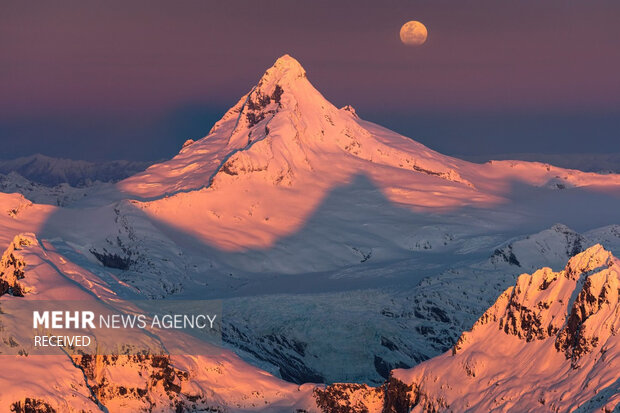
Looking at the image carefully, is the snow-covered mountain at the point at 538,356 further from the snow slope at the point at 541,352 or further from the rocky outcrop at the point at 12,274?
the rocky outcrop at the point at 12,274

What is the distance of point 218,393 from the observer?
7721 inches

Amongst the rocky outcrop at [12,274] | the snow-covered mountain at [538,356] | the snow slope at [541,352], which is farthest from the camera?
the rocky outcrop at [12,274]

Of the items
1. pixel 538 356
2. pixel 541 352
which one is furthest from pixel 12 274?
pixel 541 352

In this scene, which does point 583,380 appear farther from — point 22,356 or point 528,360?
point 22,356

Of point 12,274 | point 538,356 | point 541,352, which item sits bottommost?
point 538,356

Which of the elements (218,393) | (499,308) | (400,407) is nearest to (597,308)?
(499,308)

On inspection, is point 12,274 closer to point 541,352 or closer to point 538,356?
point 538,356

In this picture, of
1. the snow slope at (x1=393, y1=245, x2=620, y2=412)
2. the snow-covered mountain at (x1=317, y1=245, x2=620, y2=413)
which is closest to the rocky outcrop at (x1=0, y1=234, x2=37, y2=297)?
the snow-covered mountain at (x1=317, y1=245, x2=620, y2=413)

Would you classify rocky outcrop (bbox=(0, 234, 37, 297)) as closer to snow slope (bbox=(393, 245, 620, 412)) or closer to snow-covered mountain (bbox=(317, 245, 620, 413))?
snow-covered mountain (bbox=(317, 245, 620, 413))

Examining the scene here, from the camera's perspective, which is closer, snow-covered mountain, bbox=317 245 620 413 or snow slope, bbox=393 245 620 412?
snow-covered mountain, bbox=317 245 620 413

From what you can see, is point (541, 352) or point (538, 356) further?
point (541, 352)

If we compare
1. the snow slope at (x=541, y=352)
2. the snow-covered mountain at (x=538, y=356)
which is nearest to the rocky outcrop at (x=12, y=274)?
the snow-covered mountain at (x=538, y=356)

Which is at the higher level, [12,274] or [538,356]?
[12,274]

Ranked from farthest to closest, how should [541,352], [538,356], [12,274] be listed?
[12,274] < [541,352] < [538,356]
